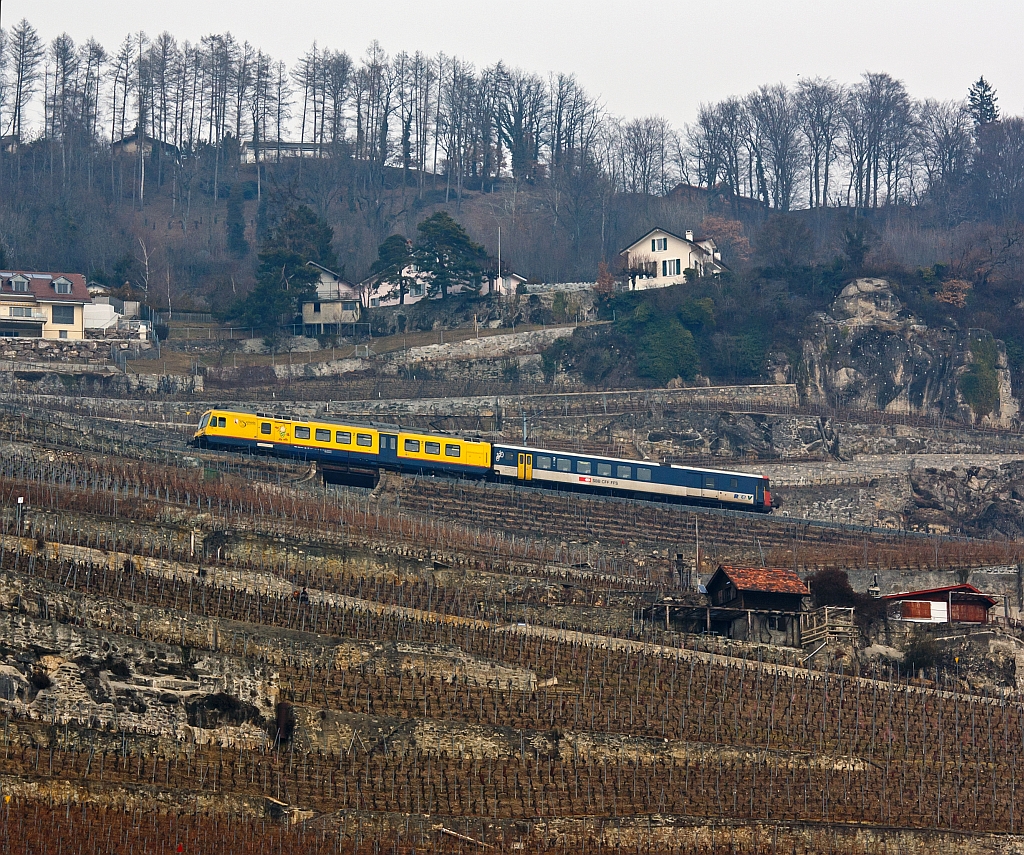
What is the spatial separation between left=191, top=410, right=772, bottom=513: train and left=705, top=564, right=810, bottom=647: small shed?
13.1 m

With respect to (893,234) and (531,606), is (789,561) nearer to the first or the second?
(531,606)

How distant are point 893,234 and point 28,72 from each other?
62.1m

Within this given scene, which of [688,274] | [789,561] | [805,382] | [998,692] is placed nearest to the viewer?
[998,692]

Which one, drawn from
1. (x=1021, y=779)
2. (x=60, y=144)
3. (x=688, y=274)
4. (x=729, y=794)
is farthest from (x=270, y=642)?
(x=60, y=144)

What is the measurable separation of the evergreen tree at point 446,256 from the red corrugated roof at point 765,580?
39229 millimetres

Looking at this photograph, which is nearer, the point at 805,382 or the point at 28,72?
the point at 805,382

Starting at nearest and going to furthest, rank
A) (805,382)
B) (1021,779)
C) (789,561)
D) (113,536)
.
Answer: (1021,779) → (113,536) → (789,561) → (805,382)

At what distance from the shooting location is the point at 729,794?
41781 mm

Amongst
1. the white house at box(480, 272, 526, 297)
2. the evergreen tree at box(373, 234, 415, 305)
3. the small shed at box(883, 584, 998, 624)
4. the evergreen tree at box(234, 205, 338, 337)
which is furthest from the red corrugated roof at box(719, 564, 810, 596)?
the evergreen tree at box(373, 234, 415, 305)

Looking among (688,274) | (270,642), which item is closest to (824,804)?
(270,642)

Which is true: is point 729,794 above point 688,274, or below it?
below

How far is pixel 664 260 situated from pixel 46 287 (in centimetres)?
3565

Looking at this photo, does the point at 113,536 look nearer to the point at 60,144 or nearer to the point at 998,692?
the point at 998,692

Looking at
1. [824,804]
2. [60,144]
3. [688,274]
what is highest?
[60,144]
